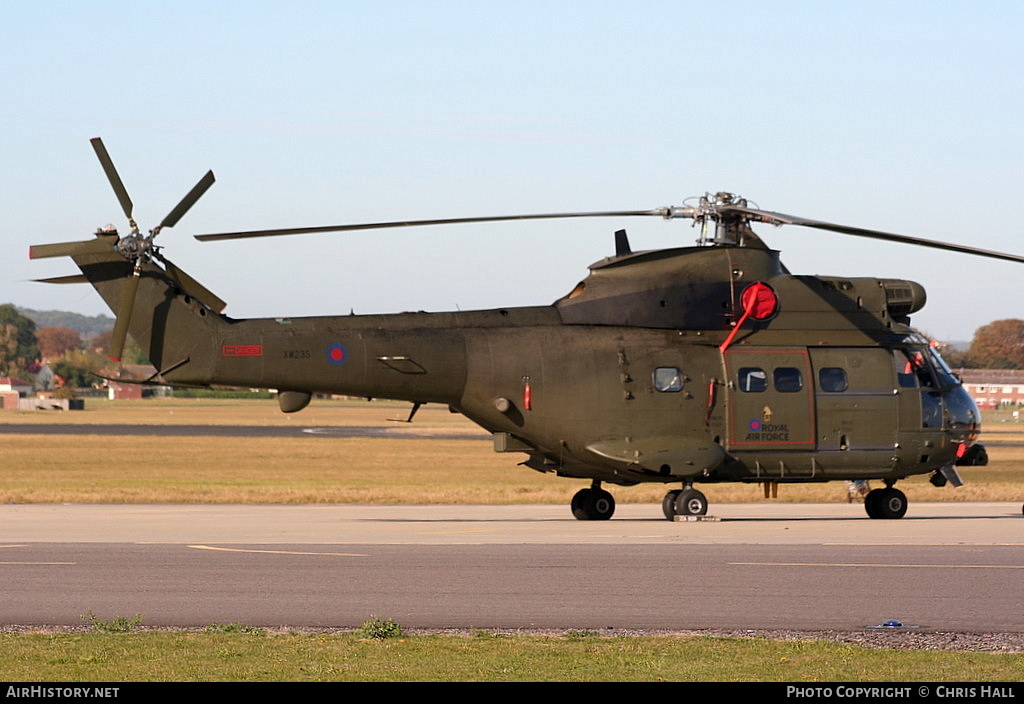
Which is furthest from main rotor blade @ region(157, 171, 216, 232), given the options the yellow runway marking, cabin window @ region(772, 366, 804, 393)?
cabin window @ region(772, 366, 804, 393)

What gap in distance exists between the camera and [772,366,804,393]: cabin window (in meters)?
24.8

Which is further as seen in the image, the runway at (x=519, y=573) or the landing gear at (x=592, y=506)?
the landing gear at (x=592, y=506)

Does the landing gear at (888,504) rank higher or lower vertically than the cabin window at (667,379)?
lower

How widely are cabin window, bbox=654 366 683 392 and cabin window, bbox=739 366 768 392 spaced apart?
1165 mm

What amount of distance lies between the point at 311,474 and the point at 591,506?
23.5m

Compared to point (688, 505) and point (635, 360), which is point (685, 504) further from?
point (635, 360)

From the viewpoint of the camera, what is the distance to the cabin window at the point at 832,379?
25.0 meters

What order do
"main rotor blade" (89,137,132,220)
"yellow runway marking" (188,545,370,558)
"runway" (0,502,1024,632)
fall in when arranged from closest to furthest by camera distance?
1. "runway" (0,502,1024,632)
2. "yellow runway marking" (188,545,370,558)
3. "main rotor blade" (89,137,132,220)

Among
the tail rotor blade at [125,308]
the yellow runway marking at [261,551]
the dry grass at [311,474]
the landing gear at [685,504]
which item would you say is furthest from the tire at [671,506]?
the tail rotor blade at [125,308]

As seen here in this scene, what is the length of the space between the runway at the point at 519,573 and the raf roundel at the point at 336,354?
9.53 ft

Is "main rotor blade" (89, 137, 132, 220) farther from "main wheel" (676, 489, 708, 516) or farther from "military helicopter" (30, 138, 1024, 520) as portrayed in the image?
"main wheel" (676, 489, 708, 516)

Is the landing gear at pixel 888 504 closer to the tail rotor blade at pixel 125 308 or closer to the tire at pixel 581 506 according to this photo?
the tire at pixel 581 506

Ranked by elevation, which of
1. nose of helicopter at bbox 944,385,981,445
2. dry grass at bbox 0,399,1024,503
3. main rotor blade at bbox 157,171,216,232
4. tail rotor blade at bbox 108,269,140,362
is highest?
main rotor blade at bbox 157,171,216,232

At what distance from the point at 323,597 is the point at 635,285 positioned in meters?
12.0
